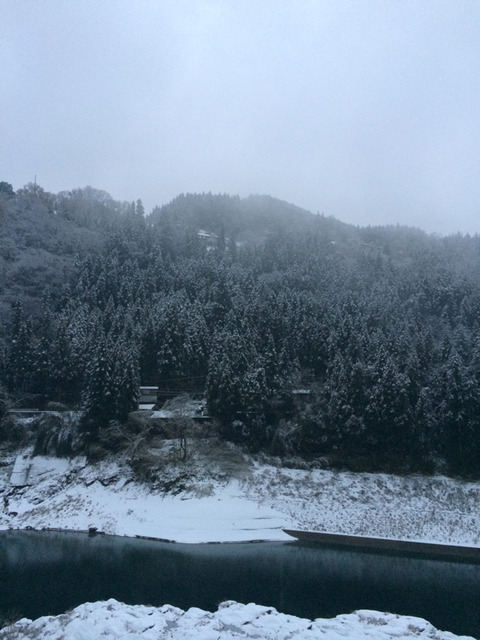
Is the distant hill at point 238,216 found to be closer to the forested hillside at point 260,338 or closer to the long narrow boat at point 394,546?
the forested hillside at point 260,338

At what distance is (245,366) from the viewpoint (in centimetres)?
3722

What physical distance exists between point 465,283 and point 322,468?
32730 mm

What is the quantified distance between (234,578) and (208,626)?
790cm

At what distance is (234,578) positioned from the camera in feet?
66.5

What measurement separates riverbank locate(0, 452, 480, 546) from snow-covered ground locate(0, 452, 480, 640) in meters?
0.06

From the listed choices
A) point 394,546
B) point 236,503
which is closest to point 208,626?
point 394,546

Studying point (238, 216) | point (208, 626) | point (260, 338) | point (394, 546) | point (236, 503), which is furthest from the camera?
point (238, 216)

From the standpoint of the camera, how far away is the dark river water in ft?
57.7

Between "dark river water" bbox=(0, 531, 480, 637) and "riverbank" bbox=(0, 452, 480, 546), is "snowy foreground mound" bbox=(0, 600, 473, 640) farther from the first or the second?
"riverbank" bbox=(0, 452, 480, 546)

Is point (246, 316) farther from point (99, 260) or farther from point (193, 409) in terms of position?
point (99, 260)

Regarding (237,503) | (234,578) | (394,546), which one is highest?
(234,578)

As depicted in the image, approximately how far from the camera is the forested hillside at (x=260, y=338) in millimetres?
33875

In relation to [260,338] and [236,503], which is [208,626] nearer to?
[236,503]

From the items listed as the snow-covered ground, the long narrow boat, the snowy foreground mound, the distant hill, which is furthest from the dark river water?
the distant hill
